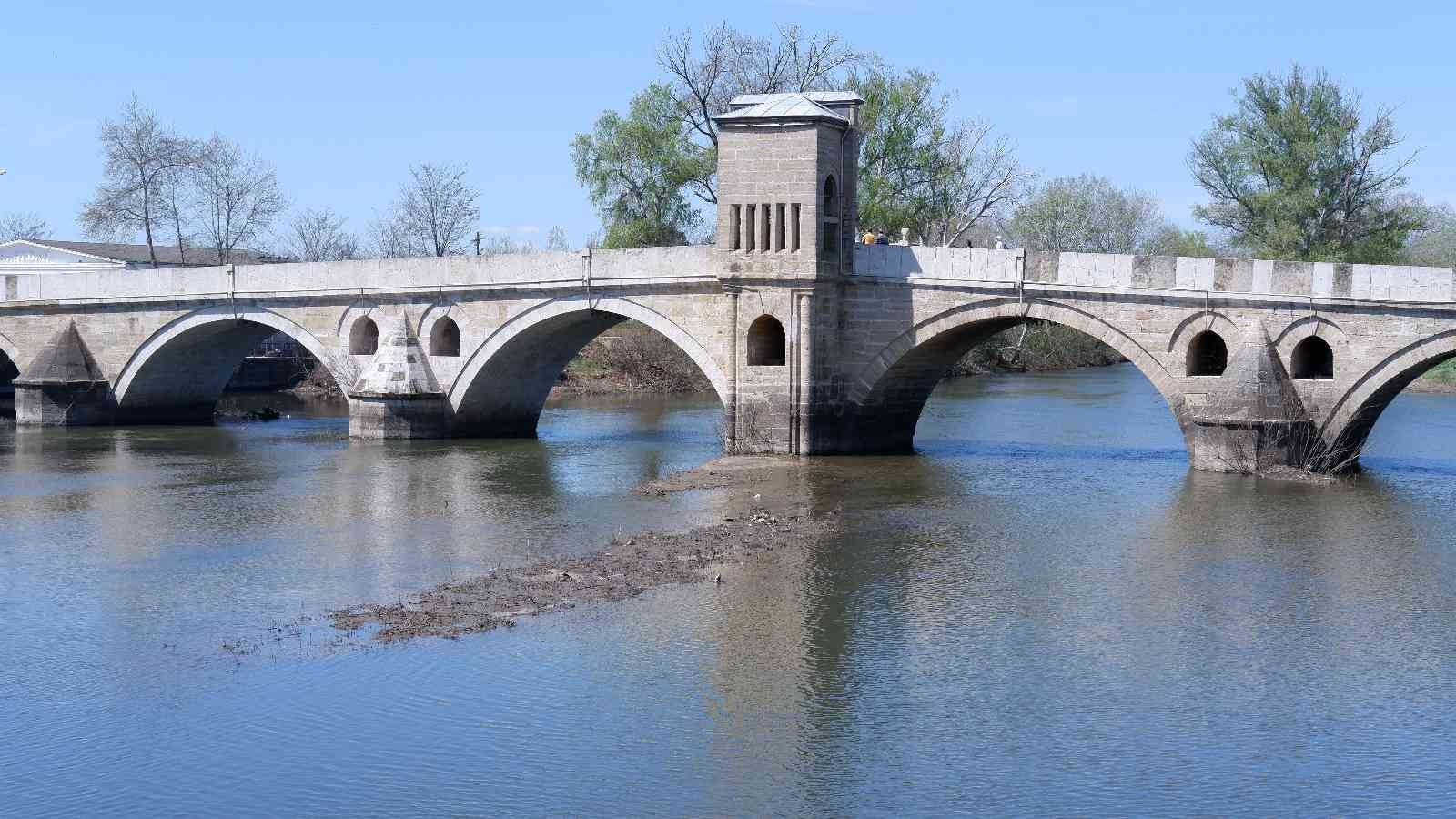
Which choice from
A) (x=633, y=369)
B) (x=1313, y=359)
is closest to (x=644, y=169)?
(x=633, y=369)

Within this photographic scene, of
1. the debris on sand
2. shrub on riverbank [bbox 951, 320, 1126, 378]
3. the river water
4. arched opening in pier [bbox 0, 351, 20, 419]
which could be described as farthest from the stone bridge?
shrub on riverbank [bbox 951, 320, 1126, 378]

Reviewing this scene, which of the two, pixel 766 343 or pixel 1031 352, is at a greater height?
pixel 766 343

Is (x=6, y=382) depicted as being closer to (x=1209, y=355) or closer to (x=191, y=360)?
(x=191, y=360)

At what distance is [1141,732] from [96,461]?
16847 millimetres

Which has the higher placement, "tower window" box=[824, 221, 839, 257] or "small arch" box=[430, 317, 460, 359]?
"tower window" box=[824, 221, 839, 257]

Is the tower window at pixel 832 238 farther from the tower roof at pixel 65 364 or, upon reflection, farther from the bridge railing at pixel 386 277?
the tower roof at pixel 65 364

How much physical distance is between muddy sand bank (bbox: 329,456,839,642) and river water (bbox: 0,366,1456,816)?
260 mm

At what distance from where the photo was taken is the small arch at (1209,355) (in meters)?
17.9

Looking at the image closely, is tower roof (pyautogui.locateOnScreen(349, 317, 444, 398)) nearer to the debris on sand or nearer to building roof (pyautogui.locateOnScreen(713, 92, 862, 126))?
building roof (pyautogui.locateOnScreen(713, 92, 862, 126))

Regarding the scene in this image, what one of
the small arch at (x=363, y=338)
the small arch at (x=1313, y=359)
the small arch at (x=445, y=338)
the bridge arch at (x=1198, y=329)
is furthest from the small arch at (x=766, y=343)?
the small arch at (x=363, y=338)

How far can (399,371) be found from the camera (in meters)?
23.3

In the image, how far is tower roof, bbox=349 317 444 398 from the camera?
76.0 feet

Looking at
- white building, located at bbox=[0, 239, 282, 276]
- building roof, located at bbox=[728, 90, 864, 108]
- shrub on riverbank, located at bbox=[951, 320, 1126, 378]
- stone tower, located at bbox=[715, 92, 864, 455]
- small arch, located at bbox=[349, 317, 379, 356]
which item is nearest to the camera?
stone tower, located at bbox=[715, 92, 864, 455]

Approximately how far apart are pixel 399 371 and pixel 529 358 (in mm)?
1982
